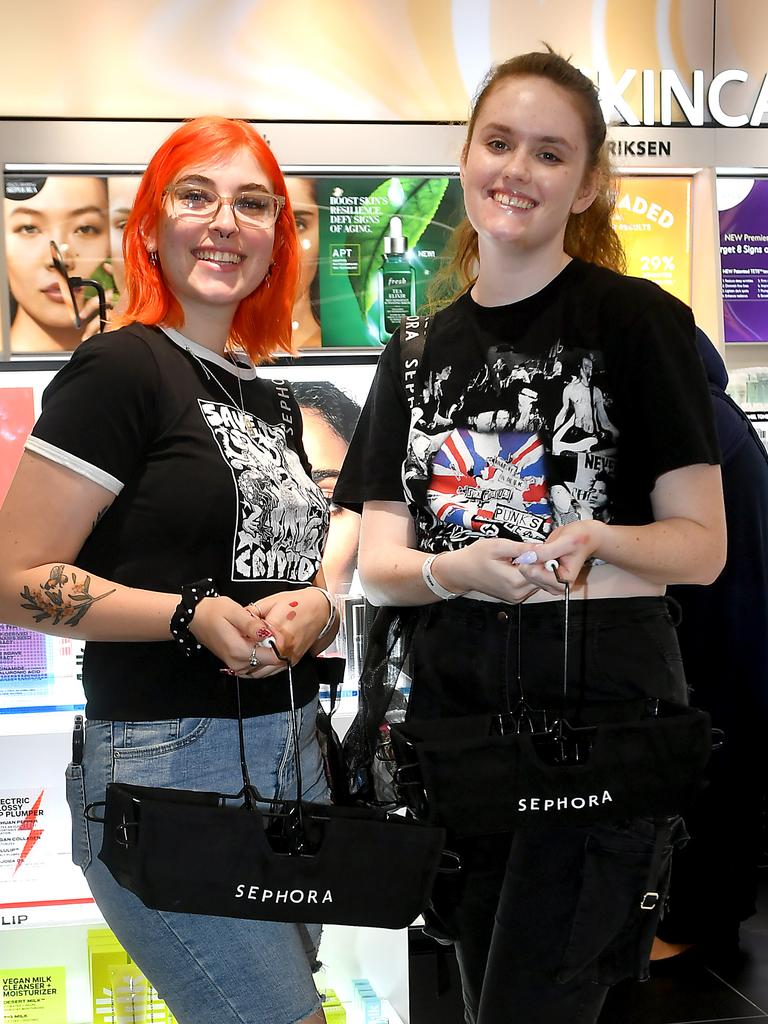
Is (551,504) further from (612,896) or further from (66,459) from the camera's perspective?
(66,459)

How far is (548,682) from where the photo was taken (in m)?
1.39

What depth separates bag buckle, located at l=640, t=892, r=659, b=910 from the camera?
54.3 inches

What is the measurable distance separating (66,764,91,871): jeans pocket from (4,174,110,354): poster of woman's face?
1515 mm

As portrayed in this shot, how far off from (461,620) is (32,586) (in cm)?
54

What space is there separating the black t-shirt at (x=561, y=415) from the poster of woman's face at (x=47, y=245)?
57.7 inches

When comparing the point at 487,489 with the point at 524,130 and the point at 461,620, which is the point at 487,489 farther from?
the point at 524,130

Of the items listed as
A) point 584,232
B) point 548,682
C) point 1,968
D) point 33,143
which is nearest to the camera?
point 548,682

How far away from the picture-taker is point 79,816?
4.44ft

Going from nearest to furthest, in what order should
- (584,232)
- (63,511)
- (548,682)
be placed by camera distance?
1. (63,511)
2. (548,682)
3. (584,232)

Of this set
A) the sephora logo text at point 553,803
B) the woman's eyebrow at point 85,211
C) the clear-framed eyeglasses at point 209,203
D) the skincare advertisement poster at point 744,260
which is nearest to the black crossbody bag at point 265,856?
the sephora logo text at point 553,803

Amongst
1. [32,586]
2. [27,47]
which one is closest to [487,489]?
[32,586]

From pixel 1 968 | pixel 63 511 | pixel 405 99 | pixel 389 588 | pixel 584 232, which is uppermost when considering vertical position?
pixel 405 99

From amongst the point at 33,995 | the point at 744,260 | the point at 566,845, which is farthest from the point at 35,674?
the point at 744,260

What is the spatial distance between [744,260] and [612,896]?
2334mm
